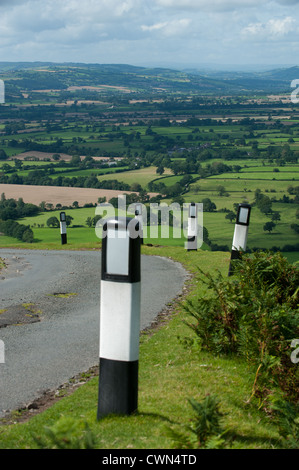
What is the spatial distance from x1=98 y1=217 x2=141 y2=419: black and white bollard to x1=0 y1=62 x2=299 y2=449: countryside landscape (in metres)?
0.19

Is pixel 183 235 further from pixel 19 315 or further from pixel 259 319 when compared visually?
pixel 259 319

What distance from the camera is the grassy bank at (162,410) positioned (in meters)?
4.15

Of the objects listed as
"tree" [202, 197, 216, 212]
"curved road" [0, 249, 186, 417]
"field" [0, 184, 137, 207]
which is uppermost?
"curved road" [0, 249, 186, 417]

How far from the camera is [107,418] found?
4.72 m

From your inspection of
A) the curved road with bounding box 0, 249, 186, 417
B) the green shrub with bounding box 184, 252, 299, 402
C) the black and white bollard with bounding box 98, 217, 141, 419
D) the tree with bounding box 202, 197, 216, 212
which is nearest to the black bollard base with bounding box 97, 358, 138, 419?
the black and white bollard with bounding box 98, 217, 141, 419

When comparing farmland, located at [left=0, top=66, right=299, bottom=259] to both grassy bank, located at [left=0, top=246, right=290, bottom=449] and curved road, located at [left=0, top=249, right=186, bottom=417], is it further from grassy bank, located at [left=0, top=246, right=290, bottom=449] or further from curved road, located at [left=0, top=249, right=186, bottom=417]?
grassy bank, located at [left=0, top=246, right=290, bottom=449]

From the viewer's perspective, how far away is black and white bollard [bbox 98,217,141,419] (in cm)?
451

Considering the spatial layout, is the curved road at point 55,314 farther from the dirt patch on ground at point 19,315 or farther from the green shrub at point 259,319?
the green shrub at point 259,319

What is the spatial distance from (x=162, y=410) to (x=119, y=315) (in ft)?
3.20

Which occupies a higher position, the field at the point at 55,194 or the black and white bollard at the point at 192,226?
the black and white bollard at the point at 192,226

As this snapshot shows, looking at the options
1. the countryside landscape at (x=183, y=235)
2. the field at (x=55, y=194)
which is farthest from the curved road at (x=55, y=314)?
the field at (x=55, y=194)

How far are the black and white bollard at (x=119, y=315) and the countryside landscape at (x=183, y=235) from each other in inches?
7.6

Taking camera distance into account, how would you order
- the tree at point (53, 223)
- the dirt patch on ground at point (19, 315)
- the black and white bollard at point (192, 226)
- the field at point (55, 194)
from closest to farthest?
the dirt patch on ground at point (19, 315) → the black and white bollard at point (192, 226) → the tree at point (53, 223) → the field at point (55, 194)

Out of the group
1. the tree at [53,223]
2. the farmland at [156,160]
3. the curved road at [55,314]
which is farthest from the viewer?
the farmland at [156,160]
